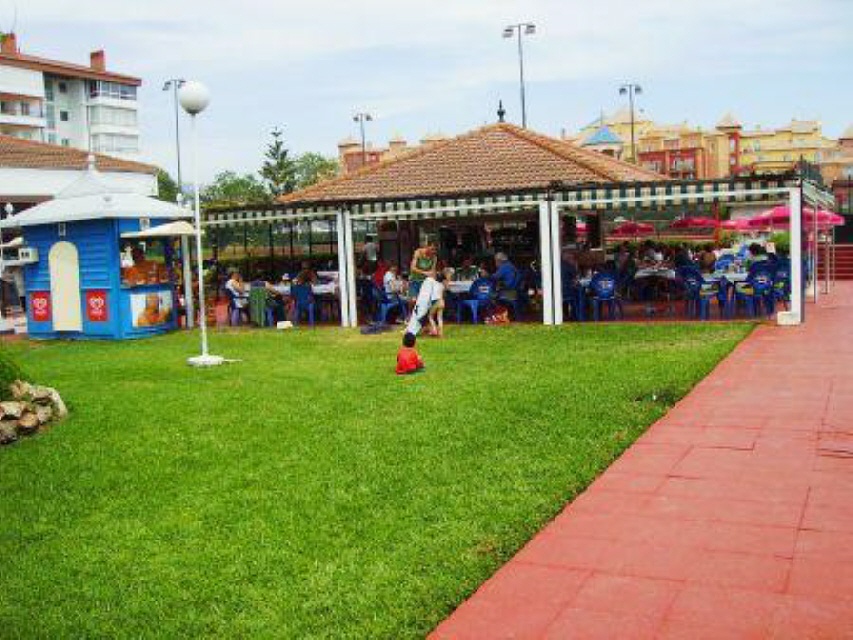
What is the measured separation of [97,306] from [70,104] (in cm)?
6361

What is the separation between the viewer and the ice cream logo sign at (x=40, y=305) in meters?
17.4

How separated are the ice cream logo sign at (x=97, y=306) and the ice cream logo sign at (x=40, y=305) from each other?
1.05 metres

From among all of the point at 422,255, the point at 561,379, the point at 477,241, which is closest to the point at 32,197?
the point at 477,241

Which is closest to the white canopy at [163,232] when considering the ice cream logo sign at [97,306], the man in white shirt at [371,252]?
the ice cream logo sign at [97,306]

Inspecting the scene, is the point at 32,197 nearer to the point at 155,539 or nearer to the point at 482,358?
the point at 482,358

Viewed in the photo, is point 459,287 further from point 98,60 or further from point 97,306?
point 98,60

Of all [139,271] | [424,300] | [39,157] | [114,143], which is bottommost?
[424,300]

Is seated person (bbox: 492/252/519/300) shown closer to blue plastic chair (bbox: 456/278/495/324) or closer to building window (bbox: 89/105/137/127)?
blue plastic chair (bbox: 456/278/495/324)

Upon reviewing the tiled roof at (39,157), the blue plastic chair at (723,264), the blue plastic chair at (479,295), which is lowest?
the blue plastic chair at (479,295)

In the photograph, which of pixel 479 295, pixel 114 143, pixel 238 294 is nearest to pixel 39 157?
pixel 238 294

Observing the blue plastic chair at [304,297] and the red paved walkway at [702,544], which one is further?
the blue plastic chair at [304,297]

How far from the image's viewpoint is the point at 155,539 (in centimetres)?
548

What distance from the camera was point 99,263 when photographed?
16.5 m

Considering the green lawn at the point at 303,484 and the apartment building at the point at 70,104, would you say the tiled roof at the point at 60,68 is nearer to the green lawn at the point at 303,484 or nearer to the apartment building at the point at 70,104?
the apartment building at the point at 70,104
